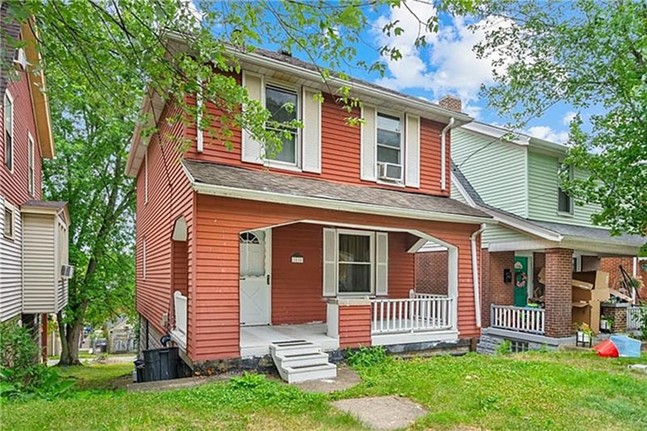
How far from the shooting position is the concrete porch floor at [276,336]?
23.6 ft

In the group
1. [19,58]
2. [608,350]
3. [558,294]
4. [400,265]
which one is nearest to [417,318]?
[400,265]

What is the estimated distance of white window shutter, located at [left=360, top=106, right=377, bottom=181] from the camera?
9.73 meters

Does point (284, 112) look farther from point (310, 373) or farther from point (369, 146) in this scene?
point (310, 373)

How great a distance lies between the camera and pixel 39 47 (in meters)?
4.57

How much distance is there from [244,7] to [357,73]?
4.64ft

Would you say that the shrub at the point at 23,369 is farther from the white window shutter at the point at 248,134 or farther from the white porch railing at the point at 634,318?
the white porch railing at the point at 634,318

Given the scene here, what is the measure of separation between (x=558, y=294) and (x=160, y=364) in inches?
395

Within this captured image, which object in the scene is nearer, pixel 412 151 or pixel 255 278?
pixel 255 278

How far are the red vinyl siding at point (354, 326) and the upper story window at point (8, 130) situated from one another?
7693 mm

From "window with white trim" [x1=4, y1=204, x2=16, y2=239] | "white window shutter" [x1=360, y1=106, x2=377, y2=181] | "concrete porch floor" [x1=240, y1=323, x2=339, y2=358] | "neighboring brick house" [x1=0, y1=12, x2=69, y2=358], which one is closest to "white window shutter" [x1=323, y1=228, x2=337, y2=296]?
"concrete porch floor" [x1=240, y1=323, x2=339, y2=358]

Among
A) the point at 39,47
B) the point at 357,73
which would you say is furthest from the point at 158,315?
the point at 357,73

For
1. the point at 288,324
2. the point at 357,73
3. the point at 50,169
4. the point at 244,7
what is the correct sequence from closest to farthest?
the point at 244,7 → the point at 357,73 → the point at 288,324 → the point at 50,169

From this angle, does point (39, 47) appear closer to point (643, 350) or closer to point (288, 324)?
point (288, 324)

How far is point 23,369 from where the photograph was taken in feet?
21.6
